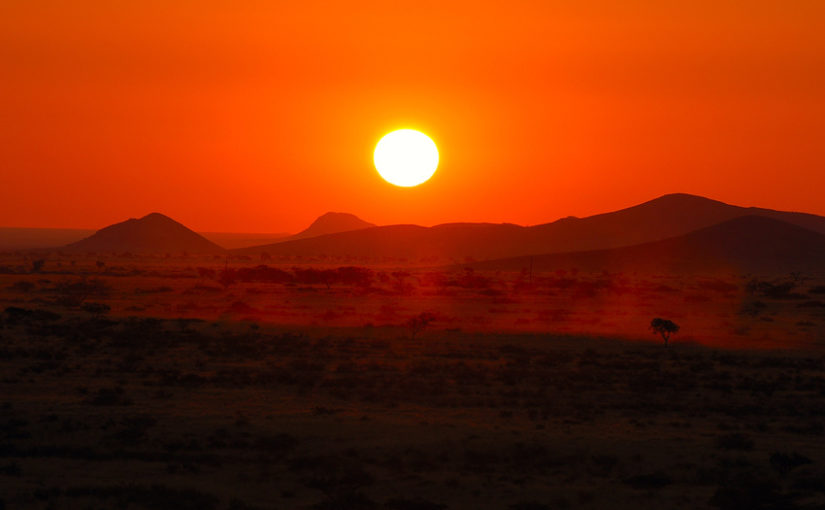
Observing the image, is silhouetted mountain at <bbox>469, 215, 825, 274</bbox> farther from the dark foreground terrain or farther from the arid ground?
the dark foreground terrain

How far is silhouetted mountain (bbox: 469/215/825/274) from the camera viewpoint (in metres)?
153

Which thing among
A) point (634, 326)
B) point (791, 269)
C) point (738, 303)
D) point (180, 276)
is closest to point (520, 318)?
point (634, 326)

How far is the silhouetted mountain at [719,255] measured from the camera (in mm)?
152925

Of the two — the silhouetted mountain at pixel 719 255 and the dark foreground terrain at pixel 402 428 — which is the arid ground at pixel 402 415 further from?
the silhouetted mountain at pixel 719 255

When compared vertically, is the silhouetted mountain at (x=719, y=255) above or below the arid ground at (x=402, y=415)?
above

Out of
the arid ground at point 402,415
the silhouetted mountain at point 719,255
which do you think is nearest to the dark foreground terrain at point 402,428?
the arid ground at point 402,415

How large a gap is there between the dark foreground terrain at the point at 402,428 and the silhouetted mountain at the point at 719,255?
11383 centimetres

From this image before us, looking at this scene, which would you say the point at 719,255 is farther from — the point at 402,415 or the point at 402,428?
the point at 402,428

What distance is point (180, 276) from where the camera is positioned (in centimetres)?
10594

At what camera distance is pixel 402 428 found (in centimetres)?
2325

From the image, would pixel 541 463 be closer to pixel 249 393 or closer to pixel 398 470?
pixel 398 470

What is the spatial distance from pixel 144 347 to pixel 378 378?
1267 centimetres

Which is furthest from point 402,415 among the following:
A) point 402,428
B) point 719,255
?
point 719,255

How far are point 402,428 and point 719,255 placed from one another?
14859cm
